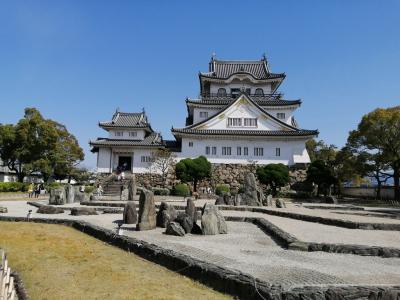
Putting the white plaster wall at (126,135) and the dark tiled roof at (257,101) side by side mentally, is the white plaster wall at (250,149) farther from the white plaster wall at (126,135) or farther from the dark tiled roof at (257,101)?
the white plaster wall at (126,135)

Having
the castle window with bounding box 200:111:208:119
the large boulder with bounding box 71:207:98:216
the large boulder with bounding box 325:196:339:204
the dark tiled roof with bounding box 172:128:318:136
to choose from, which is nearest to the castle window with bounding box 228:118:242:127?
the dark tiled roof with bounding box 172:128:318:136

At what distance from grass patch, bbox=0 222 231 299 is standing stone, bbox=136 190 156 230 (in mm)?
2016

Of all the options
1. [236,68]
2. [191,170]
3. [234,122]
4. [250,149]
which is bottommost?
[191,170]

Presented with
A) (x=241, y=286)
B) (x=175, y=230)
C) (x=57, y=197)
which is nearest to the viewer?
(x=241, y=286)

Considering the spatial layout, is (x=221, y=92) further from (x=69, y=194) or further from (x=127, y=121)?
(x=69, y=194)

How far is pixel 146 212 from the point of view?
1320cm

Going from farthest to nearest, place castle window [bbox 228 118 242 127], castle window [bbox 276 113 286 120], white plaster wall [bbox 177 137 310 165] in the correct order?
castle window [bbox 276 113 286 120] < castle window [bbox 228 118 242 127] < white plaster wall [bbox 177 137 310 165]

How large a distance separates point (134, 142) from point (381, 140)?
1085 inches

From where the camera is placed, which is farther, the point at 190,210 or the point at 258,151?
the point at 258,151

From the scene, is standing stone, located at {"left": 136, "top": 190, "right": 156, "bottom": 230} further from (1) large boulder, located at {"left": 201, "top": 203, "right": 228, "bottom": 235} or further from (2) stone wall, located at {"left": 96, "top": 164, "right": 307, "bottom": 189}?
(2) stone wall, located at {"left": 96, "top": 164, "right": 307, "bottom": 189}

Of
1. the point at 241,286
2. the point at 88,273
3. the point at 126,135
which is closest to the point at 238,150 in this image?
the point at 126,135

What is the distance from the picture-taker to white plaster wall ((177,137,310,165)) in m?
40.5

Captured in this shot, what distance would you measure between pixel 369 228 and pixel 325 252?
6506 millimetres

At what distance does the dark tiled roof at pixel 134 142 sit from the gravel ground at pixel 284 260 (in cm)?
2930
